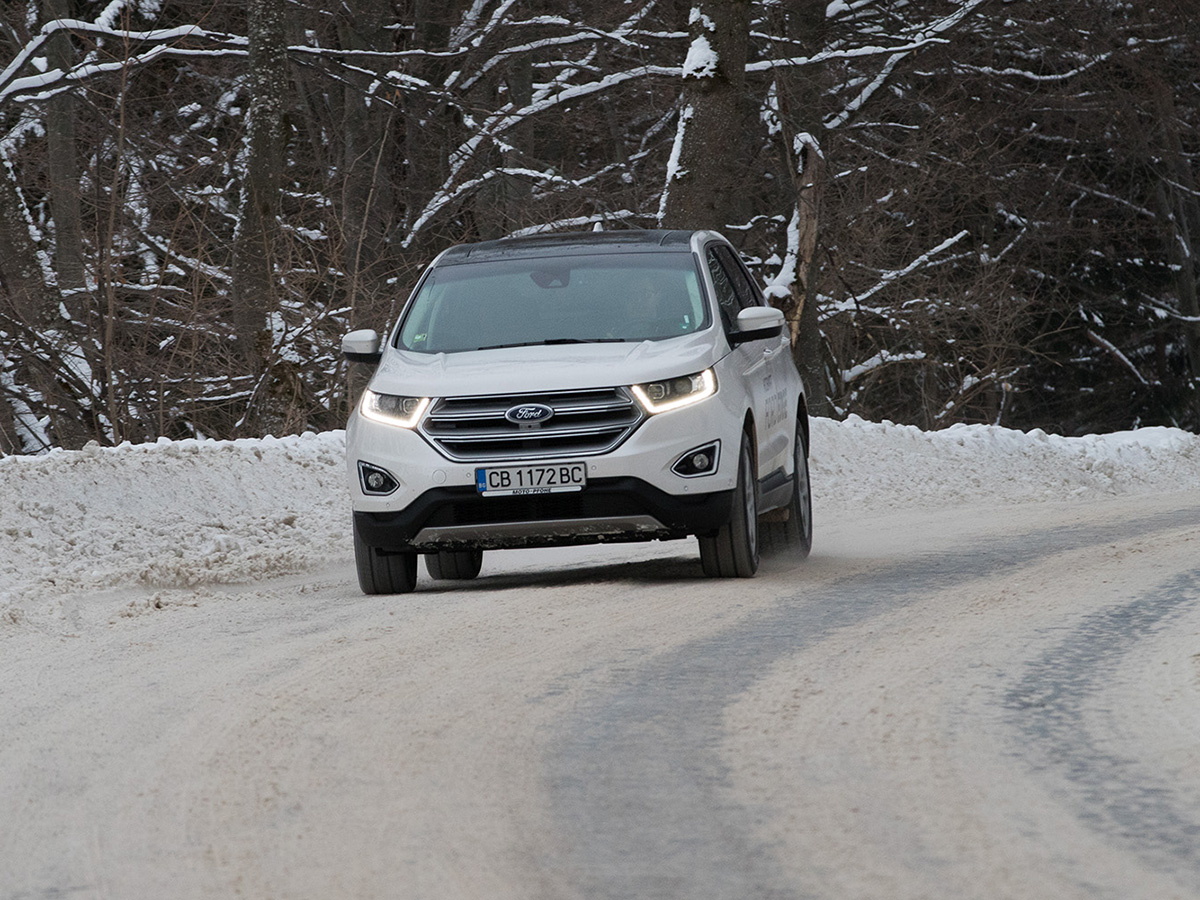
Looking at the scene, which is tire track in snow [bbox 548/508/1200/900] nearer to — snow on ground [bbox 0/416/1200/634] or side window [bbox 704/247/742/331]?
side window [bbox 704/247/742/331]

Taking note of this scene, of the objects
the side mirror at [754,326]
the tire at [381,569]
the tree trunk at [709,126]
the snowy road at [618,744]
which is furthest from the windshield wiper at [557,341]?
the tree trunk at [709,126]

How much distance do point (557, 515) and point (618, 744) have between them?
11.3 ft

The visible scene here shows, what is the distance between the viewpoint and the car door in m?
9.23

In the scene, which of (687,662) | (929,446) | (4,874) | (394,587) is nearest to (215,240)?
(929,446)

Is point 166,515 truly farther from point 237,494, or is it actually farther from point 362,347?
point 362,347

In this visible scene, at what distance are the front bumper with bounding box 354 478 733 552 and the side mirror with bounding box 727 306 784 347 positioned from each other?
1078mm

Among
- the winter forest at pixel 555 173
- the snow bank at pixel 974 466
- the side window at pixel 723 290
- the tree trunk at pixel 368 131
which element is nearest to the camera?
the side window at pixel 723 290

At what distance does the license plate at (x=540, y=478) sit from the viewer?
8.33 m

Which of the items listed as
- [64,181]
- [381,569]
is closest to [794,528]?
[381,569]

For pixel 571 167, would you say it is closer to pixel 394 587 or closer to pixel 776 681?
pixel 394 587

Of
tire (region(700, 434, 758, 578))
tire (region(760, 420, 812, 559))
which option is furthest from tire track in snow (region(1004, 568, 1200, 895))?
tire (region(760, 420, 812, 559))

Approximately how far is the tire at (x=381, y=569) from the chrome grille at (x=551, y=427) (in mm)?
749

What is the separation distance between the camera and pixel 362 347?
9375 millimetres

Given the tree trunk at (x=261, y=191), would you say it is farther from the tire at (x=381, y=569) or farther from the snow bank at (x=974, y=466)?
the tire at (x=381, y=569)
